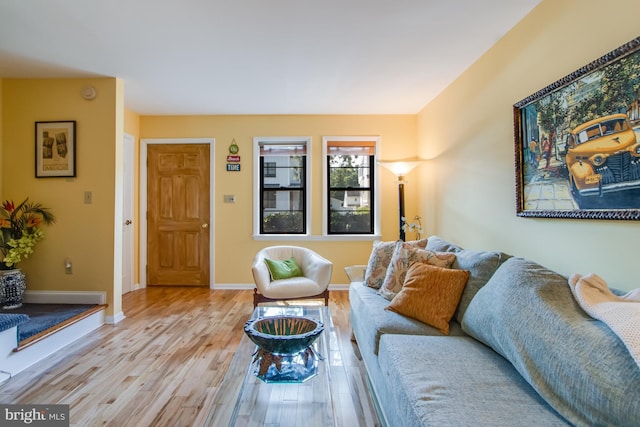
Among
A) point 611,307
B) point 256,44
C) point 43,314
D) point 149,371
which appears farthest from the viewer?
point 43,314

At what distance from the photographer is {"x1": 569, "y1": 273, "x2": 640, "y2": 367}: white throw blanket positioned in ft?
2.99

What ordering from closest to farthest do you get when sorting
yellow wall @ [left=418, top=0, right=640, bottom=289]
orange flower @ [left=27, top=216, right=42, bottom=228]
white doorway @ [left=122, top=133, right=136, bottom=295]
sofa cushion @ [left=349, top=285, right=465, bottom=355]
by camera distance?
yellow wall @ [left=418, top=0, right=640, bottom=289]
sofa cushion @ [left=349, top=285, right=465, bottom=355]
orange flower @ [left=27, top=216, right=42, bottom=228]
white doorway @ [left=122, top=133, right=136, bottom=295]

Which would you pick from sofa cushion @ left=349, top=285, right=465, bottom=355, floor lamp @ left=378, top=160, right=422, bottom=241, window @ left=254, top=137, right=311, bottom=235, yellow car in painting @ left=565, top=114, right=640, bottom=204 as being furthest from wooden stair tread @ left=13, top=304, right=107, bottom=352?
yellow car in painting @ left=565, top=114, right=640, bottom=204

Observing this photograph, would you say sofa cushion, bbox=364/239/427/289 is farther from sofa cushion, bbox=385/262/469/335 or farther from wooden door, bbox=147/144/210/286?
wooden door, bbox=147/144/210/286

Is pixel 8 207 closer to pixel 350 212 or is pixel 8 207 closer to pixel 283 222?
pixel 283 222

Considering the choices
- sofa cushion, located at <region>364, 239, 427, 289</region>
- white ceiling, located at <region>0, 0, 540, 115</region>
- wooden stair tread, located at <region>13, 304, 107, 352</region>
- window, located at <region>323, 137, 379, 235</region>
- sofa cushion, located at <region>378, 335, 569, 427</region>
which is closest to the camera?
sofa cushion, located at <region>378, 335, 569, 427</region>

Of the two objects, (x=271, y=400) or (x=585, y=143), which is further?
(x=585, y=143)

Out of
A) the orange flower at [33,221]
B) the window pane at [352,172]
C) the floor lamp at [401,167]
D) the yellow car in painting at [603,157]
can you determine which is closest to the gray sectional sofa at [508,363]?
the yellow car in painting at [603,157]

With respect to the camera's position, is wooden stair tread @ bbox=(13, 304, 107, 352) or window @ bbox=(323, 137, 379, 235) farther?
window @ bbox=(323, 137, 379, 235)

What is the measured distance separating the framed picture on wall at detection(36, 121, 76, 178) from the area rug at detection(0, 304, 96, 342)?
1.25 m

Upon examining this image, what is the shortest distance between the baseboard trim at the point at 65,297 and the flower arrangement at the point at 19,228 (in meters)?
0.38

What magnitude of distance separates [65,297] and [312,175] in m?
2.98

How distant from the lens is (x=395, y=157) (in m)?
4.23

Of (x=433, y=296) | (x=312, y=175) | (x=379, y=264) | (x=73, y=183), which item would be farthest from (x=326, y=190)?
(x=73, y=183)
